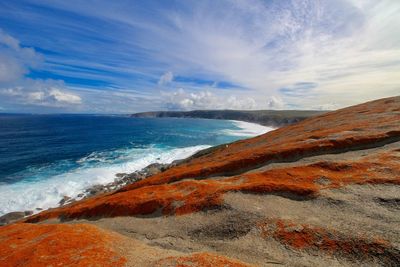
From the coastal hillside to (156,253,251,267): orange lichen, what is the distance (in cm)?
4

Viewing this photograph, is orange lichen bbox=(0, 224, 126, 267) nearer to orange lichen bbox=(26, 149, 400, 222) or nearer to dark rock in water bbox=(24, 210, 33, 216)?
orange lichen bbox=(26, 149, 400, 222)

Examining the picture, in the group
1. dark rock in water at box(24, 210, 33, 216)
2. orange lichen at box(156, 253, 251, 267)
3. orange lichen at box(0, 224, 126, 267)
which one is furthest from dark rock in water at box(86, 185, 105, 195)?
orange lichen at box(156, 253, 251, 267)

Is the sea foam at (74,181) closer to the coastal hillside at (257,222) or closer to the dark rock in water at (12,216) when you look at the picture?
the dark rock in water at (12,216)

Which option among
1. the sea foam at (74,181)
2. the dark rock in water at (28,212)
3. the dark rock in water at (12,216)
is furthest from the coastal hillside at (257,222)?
the sea foam at (74,181)

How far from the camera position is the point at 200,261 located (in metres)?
8.72

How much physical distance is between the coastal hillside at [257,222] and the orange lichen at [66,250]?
0.17ft

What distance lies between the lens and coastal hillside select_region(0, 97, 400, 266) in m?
9.42

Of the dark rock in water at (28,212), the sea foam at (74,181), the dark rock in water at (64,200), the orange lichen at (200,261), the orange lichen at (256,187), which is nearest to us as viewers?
the orange lichen at (200,261)

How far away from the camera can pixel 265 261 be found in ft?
30.7

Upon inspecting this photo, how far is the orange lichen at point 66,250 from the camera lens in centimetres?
977

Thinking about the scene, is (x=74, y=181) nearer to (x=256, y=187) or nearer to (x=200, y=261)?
(x=256, y=187)

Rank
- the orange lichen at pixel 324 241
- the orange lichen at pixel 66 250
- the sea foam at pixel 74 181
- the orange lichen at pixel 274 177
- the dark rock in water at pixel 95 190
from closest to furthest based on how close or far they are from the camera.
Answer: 1. the orange lichen at pixel 324 241
2. the orange lichen at pixel 66 250
3. the orange lichen at pixel 274 177
4. the sea foam at pixel 74 181
5. the dark rock in water at pixel 95 190

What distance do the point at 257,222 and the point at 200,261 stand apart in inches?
179

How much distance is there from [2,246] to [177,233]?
1052cm
